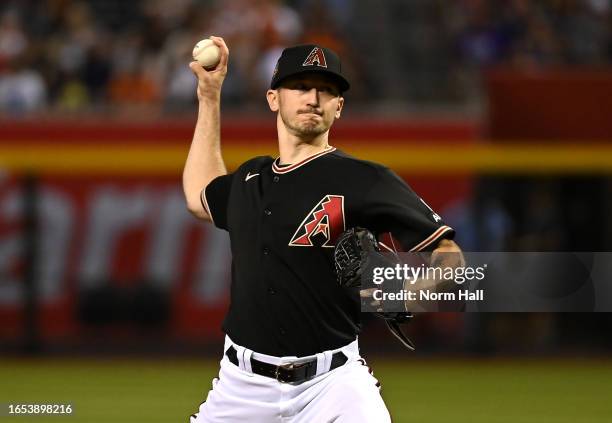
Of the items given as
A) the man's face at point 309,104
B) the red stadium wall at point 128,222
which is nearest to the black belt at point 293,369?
the man's face at point 309,104

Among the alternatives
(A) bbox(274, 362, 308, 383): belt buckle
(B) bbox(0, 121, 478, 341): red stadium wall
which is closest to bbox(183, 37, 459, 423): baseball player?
(A) bbox(274, 362, 308, 383): belt buckle

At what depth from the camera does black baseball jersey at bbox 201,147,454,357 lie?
3816mm

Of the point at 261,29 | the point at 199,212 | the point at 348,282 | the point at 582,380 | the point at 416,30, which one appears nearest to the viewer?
the point at 348,282

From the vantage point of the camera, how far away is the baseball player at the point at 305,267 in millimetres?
3791

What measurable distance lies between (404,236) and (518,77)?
756cm

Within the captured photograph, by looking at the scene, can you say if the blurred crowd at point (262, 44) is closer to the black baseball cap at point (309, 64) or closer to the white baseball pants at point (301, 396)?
the black baseball cap at point (309, 64)

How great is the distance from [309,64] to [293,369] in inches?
38.2

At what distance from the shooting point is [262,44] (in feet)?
38.9

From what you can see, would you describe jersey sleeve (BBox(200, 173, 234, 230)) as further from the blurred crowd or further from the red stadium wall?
the blurred crowd

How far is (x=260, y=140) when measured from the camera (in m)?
10.8

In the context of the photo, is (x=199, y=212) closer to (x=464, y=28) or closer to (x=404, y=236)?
(x=404, y=236)

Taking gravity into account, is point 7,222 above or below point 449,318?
above

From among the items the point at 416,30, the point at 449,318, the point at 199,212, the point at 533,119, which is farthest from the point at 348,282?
the point at 416,30

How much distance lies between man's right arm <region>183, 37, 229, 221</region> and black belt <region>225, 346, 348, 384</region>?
77 centimetres
